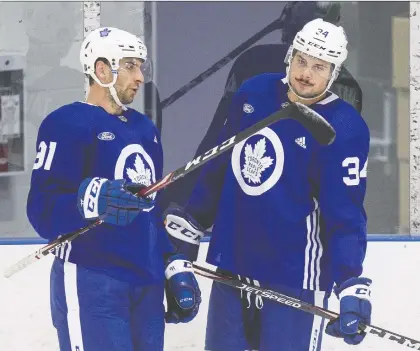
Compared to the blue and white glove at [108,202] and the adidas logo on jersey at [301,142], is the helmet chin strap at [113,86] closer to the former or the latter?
the blue and white glove at [108,202]

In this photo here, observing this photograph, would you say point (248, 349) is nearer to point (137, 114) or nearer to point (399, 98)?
point (137, 114)

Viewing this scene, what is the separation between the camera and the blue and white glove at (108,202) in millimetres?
2838

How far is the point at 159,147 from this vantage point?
124 inches

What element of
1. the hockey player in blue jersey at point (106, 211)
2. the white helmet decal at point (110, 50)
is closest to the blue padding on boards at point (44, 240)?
the hockey player in blue jersey at point (106, 211)

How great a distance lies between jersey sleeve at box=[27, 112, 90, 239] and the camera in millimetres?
2922

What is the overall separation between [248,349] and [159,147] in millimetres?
553

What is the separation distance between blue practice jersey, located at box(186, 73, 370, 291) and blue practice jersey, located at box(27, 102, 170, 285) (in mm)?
217

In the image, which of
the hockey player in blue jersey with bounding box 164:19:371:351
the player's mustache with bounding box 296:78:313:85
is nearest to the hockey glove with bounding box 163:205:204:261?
the hockey player in blue jersey with bounding box 164:19:371:351

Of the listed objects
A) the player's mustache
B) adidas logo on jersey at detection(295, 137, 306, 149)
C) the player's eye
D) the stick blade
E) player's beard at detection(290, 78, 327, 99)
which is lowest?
adidas logo on jersey at detection(295, 137, 306, 149)

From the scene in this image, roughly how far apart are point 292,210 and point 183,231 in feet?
A: 1.09

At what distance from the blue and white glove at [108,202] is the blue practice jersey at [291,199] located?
13.3 inches

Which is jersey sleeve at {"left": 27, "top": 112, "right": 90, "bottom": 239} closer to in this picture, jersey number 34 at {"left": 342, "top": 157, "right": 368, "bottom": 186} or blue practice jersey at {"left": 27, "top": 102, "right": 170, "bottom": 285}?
blue practice jersey at {"left": 27, "top": 102, "right": 170, "bottom": 285}

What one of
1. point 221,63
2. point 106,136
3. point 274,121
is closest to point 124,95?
point 106,136

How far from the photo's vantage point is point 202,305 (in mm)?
3918
